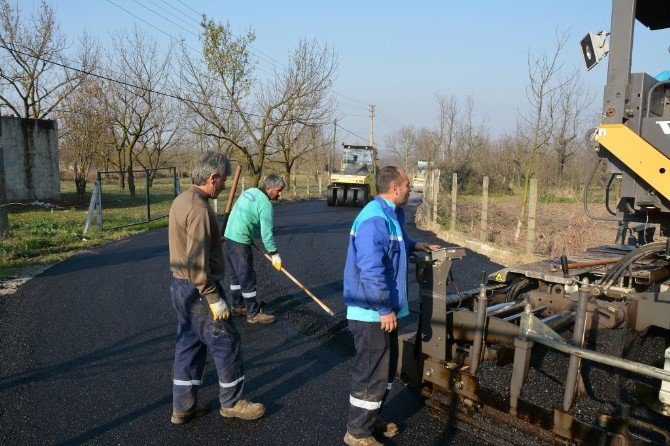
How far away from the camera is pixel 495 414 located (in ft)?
11.2

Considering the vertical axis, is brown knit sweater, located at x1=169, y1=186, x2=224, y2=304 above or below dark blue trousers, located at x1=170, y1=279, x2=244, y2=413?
above

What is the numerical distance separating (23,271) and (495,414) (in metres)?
8.12

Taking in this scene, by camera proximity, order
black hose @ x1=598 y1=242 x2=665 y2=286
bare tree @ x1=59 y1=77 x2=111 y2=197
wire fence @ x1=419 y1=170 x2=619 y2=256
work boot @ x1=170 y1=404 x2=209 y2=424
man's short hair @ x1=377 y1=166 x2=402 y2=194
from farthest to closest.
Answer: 1. bare tree @ x1=59 y1=77 x2=111 y2=197
2. wire fence @ x1=419 y1=170 x2=619 y2=256
3. black hose @ x1=598 y1=242 x2=665 y2=286
4. work boot @ x1=170 y1=404 x2=209 y2=424
5. man's short hair @ x1=377 y1=166 x2=402 y2=194

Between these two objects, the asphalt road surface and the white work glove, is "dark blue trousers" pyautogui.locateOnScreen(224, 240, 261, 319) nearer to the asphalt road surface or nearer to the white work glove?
the asphalt road surface

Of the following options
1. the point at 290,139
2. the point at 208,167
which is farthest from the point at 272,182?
the point at 290,139

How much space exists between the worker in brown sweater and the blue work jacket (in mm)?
957

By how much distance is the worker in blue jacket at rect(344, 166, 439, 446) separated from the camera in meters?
3.23

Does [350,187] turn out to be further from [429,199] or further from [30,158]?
[30,158]

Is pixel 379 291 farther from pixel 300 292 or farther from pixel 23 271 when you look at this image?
pixel 23 271

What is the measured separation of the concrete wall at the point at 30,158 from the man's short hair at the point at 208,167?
19489 millimetres

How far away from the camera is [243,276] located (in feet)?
19.8

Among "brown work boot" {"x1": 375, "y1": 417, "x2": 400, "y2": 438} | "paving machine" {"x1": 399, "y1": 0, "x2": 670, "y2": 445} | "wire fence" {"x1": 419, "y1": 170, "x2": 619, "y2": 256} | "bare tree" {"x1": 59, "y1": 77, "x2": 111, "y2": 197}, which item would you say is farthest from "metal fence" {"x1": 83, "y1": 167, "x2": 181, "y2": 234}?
"paving machine" {"x1": 399, "y1": 0, "x2": 670, "y2": 445}

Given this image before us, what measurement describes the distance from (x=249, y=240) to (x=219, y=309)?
8.63ft

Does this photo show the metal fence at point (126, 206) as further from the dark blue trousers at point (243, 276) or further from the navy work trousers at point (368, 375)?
the navy work trousers at point (368, 375)
